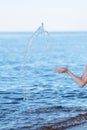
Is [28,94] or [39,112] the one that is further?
[28,94]

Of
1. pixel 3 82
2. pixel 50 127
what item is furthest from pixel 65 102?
pixel 3 82

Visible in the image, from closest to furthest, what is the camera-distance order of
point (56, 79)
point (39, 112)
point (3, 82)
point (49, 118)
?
point (49, 118) < point (39, 112) < point (3, 82) < point (56, 79)

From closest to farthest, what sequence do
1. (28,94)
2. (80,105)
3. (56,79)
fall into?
1. (80,105)
2. (28,94)
3. (56,79)

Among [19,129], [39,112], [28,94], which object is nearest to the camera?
[19,129]

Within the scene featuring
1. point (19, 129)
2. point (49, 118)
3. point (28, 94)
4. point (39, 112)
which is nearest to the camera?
point (19, 129)

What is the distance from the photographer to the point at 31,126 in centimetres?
1433

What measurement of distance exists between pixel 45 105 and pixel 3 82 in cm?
815

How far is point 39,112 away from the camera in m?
16.6

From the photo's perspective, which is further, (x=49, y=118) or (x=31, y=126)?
(x=49, y=118)

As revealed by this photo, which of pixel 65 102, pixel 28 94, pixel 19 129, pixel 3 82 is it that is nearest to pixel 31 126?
pixel 19 129

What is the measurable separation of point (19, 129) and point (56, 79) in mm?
13684

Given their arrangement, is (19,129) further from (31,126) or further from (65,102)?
(65,102)

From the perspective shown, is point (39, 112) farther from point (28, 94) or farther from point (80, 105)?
point (28, 94)

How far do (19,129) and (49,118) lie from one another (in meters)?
1.83
